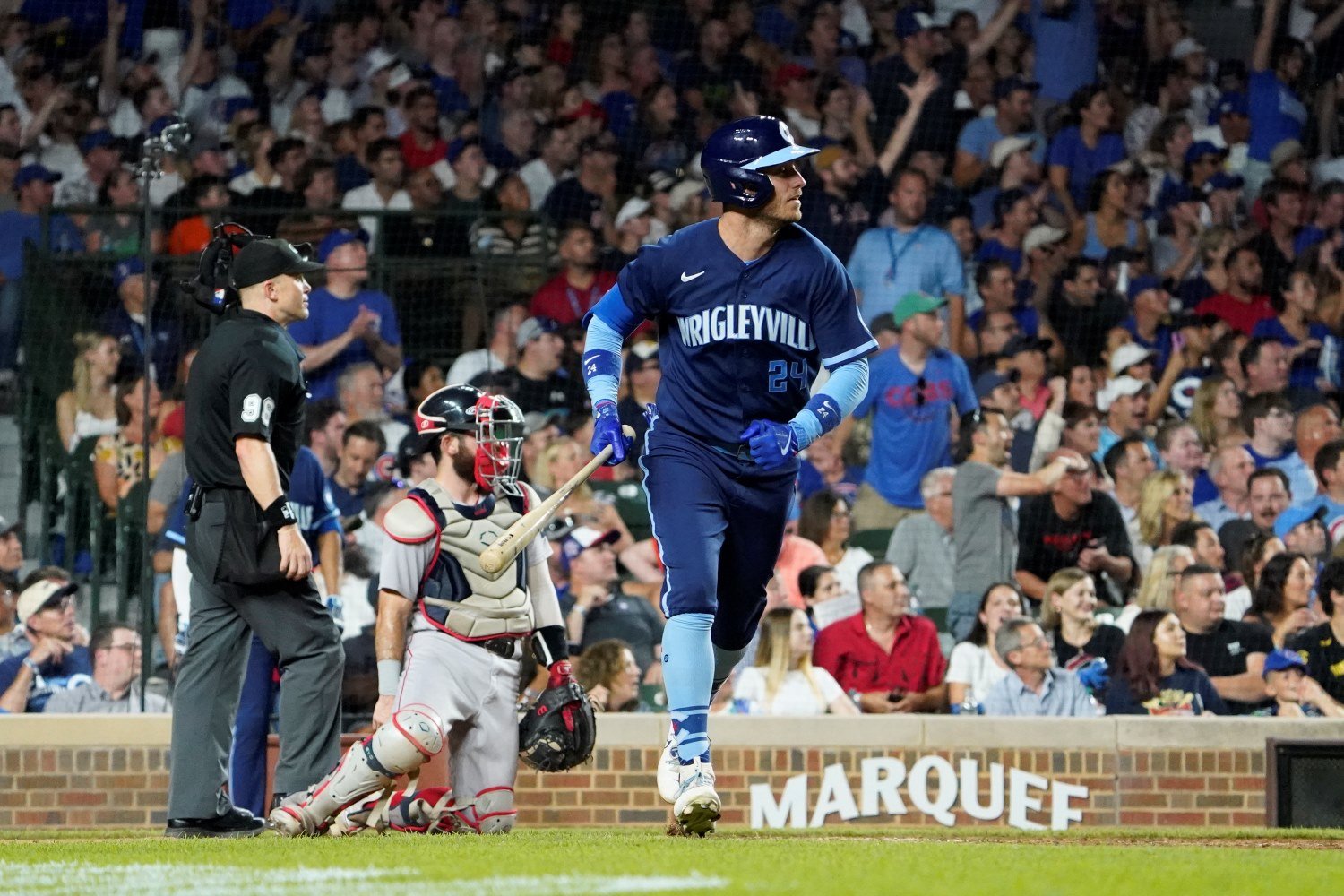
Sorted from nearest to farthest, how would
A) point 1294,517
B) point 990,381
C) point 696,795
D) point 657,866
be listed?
1. point 657,866
2. point 696,795
3. point 1294,517
4. point 990,381

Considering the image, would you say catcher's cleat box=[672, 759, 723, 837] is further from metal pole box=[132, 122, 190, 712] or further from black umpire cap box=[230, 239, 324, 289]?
metal pole box=[132, 122, 190, 712]

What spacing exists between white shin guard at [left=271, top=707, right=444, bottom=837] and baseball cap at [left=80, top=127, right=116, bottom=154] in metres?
6.81

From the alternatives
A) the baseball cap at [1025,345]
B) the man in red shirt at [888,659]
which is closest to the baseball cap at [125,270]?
the man in red shirt at [888,659]

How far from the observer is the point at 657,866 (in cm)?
451

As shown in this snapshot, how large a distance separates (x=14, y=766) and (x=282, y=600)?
2.55 metres

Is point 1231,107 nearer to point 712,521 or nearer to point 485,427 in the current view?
point 485,427

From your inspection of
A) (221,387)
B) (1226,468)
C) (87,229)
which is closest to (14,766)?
(221,387)

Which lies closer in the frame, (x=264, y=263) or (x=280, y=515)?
(x=280, y=515)

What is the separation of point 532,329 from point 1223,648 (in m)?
3.99

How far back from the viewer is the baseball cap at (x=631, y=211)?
1187 cm

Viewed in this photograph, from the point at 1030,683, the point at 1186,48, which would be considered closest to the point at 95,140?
the point at 1030,683

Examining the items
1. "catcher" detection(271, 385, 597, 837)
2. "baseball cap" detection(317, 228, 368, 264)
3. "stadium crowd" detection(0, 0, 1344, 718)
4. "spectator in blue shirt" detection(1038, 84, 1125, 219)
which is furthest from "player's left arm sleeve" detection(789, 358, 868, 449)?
"spectator in blue shirt" detection(1038, 84, 1125, 219)

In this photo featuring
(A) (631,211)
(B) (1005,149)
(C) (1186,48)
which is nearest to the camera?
(A) (631,211)

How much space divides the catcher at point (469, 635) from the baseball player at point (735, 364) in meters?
0.60
